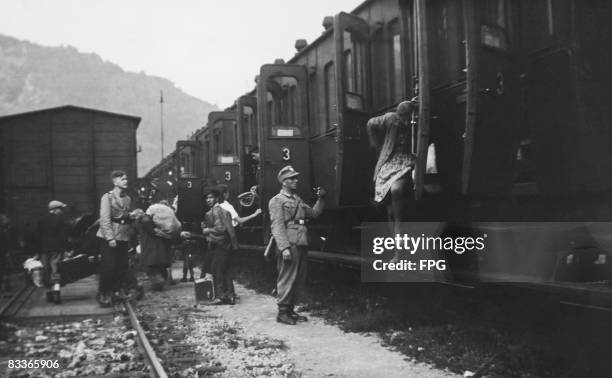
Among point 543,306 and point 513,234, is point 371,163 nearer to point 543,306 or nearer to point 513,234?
point 513,234

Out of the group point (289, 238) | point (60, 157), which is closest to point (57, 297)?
point (289, 238)

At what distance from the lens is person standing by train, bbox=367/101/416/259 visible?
5.93 metres

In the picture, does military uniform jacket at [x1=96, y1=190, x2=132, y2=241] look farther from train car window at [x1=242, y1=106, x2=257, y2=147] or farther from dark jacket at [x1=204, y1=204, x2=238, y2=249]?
train car window at [x1=242, y1=106, x2=257, y2=147]

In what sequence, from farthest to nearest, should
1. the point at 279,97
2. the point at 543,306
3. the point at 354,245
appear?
the point at 279,97
the point at 354,245
the point at 543,306

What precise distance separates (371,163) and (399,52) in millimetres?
1424

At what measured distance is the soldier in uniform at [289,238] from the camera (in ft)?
23.4

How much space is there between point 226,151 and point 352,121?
347 inches

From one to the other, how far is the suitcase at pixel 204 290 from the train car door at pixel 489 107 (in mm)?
5125

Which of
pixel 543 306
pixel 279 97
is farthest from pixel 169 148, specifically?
pixel 543 306

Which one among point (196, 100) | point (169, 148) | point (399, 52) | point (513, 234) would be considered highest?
point (196, 100)

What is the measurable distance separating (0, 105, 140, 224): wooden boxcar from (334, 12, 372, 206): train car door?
10.8m

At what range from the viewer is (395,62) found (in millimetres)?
7465

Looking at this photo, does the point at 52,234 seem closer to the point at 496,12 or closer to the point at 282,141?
the point at 282,141

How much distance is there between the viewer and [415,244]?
19.8 ft
